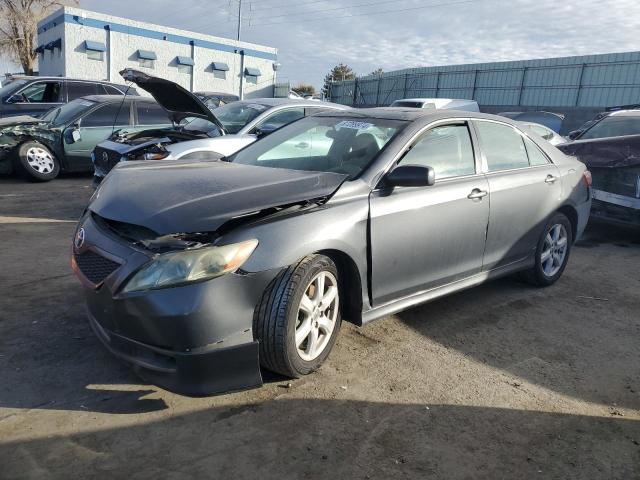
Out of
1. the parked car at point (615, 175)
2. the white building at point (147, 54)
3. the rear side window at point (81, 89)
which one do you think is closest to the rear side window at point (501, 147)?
the parked car at point (615, 175)

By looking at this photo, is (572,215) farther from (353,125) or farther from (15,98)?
(15,98)

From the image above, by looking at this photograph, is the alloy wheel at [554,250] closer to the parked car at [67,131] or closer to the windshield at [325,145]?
the windshield at [325,145]

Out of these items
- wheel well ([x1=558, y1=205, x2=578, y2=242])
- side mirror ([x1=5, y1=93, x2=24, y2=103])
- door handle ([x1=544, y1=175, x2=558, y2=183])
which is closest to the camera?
door handle ([x1=544, y1=175, x2=558, y2=183])

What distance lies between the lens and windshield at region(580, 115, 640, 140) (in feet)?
25.8

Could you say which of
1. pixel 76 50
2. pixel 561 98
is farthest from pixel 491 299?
pixel 76 50

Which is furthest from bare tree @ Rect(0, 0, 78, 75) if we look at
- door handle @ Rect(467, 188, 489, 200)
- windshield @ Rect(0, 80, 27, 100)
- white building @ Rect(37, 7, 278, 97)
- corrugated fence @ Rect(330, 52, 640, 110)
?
→ door handle @ Rect(467, 188, 489, 200)

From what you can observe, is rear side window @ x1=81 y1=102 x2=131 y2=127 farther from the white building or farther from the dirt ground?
the white building

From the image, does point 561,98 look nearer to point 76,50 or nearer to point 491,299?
point 491,299

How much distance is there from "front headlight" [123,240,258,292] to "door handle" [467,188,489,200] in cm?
210

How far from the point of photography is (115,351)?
8.84ft

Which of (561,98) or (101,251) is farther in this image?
(561,98)

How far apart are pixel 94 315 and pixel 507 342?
2.80 metres

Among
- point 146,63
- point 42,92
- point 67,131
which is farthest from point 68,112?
point 146,63

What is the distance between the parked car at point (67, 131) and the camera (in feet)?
28.6
